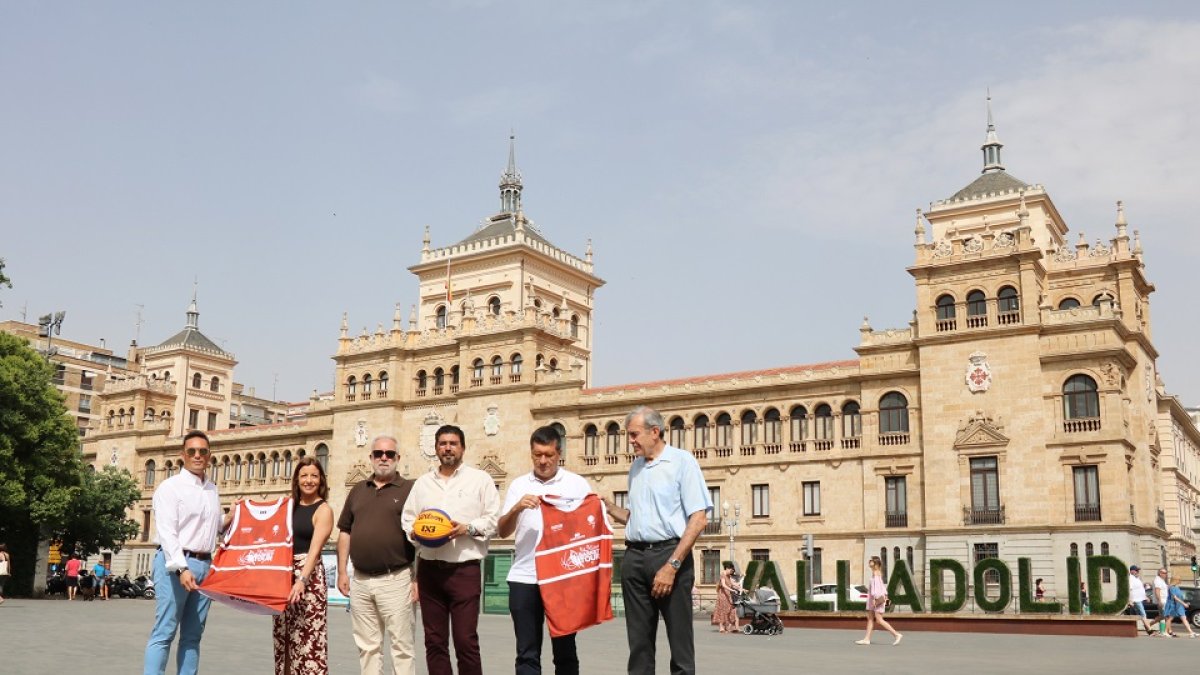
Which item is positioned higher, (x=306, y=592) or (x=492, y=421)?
(x=492, y=421)

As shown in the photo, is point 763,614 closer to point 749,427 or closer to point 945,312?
point 945,312

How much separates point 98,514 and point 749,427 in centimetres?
2824

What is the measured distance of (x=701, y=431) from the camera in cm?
4959

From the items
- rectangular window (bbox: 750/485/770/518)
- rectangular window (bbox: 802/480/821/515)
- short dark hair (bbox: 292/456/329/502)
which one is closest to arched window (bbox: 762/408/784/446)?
rectangular window (bbox: 750/485/770/518)

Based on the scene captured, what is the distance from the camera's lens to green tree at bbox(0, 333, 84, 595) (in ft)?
125

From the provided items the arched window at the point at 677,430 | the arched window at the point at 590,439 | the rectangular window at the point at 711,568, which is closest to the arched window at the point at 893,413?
the rectangular window at the point at 711,568

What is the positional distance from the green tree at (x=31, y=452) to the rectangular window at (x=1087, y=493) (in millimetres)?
36537

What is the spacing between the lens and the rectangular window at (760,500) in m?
46.9

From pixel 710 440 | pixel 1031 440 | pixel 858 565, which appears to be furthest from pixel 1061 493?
pixel 710 440

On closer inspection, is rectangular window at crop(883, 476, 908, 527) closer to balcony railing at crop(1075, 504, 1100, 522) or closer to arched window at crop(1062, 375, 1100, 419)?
balcony railing at crop(1075, 504, 1100, 522)

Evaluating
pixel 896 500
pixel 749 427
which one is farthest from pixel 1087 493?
pixel 749 427

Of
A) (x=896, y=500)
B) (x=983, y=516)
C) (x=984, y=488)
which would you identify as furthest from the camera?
(x=896, y=500)

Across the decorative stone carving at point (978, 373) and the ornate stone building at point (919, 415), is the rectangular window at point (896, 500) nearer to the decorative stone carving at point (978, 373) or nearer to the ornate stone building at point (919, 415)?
the ornate stone building at point (919, 415)

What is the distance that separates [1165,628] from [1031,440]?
12.6m
